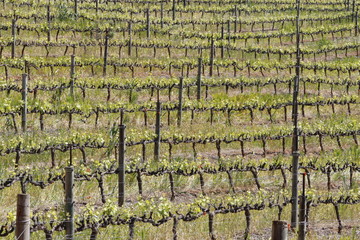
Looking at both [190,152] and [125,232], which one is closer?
[125,232]

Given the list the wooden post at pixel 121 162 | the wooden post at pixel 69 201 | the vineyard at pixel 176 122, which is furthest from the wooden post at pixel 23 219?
the wooden post at pixel 121 162

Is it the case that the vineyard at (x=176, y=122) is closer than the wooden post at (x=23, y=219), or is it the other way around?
the wooden post at (x=23, y=219)

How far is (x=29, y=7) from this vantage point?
1305 inches

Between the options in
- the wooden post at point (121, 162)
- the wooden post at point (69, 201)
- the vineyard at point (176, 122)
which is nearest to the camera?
the wooden post at point (69, 201)

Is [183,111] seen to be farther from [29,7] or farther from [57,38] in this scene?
[29,7]

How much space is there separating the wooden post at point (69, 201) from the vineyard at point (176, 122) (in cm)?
2

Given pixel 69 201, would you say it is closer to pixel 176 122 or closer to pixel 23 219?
pixel 23 219

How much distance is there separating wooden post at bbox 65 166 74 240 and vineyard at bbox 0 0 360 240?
0.02 m

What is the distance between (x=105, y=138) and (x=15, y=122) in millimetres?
2682

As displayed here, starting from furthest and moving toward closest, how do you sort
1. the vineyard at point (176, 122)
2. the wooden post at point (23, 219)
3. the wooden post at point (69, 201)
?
1. the vineyard at point (176, 122)
2. the wooden post at point (69, 201)
3. the wooden post at point (23, 219)

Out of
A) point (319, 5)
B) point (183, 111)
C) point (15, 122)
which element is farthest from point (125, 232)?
point (319, 5)

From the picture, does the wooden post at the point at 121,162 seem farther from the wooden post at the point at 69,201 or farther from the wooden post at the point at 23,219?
the wooden post at the point at 23,219

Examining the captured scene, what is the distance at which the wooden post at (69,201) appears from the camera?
8586mm

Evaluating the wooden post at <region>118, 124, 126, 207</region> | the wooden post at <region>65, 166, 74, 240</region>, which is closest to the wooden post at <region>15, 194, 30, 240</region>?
the wooden post at <region>65, 166, 74, 240</region>
